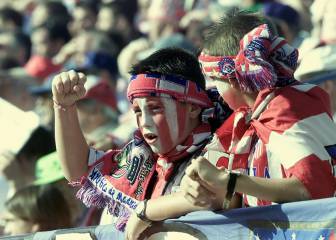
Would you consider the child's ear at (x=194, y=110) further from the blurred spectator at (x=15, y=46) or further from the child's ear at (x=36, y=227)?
the blurred spectator at (x=15, y=46)

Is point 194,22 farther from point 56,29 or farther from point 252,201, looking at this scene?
point 252,201

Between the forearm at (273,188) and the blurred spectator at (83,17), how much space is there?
8.02m

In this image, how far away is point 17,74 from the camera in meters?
9.60

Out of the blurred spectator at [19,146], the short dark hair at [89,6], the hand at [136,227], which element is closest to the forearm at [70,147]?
the hand at [136,227]

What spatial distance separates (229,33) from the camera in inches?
161

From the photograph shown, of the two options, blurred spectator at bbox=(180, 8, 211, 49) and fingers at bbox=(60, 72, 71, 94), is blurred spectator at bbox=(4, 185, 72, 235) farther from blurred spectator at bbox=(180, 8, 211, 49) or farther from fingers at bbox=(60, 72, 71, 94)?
blurred spectator at bbox=(180, 8, 211, 49)

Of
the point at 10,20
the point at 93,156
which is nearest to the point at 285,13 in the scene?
the point at 93,156

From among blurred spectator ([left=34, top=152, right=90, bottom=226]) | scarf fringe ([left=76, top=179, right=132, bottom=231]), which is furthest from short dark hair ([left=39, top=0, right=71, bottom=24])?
scarf fringe ([left=76, top=179, right=132, bottom=231])

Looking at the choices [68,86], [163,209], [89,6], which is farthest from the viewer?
[89,6]

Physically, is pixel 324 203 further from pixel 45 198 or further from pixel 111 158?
pixel 45 198

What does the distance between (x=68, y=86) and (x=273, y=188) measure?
3.70 ft

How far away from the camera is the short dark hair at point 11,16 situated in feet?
43.0

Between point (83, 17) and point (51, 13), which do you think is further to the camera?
point (51, 13)

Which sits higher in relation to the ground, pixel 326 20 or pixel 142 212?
pixel 142 212
